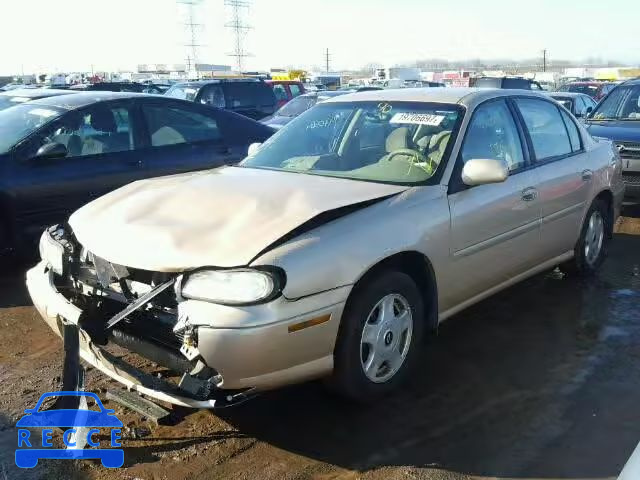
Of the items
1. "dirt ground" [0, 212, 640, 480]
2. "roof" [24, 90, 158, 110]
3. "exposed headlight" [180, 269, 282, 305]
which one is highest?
"roof" [24, 90, 158, 110]

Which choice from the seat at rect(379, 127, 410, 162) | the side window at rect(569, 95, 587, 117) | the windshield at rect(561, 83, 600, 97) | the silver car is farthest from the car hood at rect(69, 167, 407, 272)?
the windshield at rect(561, 83, 600, 97)

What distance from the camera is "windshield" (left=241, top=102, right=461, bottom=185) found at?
413 centimetres

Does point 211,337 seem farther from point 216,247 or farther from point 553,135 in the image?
point 553,135

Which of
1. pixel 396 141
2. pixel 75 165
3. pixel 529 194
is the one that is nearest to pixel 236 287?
pixel 396 141

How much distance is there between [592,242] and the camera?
5.82 m

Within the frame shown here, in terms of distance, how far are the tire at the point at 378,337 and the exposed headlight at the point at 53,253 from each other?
158cm

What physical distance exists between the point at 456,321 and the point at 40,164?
12.3ft

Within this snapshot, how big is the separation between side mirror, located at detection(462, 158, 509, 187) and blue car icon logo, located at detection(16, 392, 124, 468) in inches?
94.4

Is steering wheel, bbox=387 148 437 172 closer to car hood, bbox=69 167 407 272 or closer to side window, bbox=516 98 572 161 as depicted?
car hood, bbox=69 167 407 272

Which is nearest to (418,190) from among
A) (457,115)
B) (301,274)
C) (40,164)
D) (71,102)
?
(457,115)

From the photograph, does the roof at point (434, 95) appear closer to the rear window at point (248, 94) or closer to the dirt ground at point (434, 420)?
the dirt ground at point (434, 420)

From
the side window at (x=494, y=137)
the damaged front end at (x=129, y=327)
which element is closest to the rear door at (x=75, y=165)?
the damaged front end at (x=129, y=327)

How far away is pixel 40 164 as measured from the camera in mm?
5758

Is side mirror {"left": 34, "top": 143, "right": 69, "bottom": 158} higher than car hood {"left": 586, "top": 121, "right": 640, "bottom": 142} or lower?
higher
